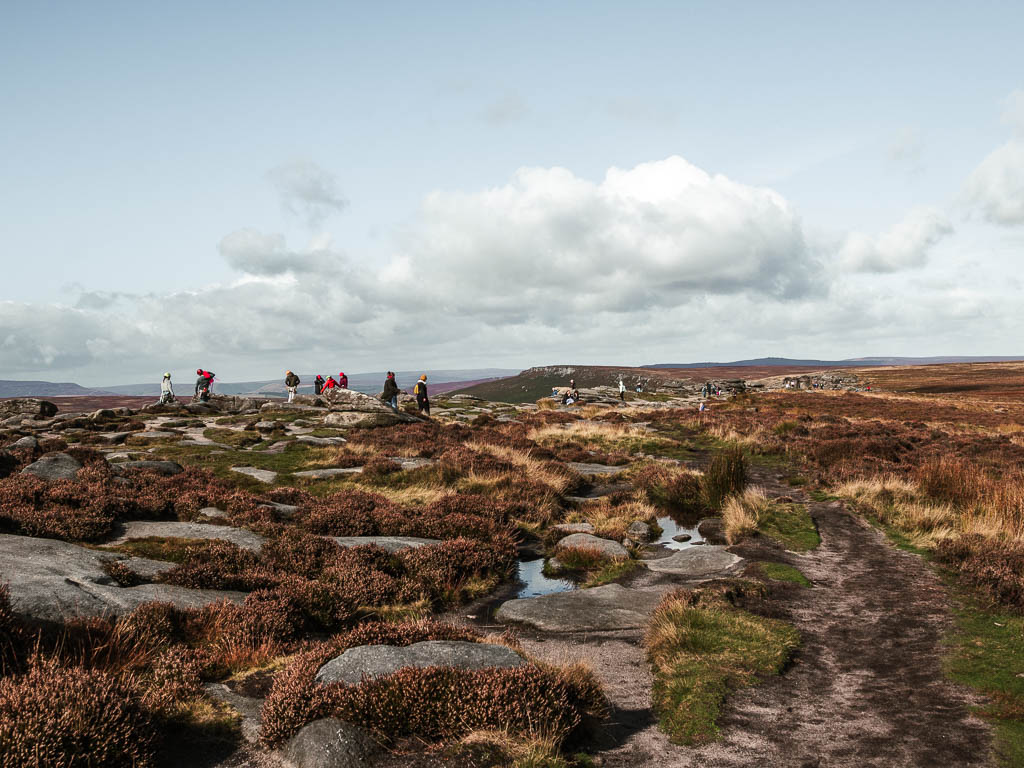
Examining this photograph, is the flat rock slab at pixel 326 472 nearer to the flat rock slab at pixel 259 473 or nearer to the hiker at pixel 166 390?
the flat rock slab at pixel 259 473

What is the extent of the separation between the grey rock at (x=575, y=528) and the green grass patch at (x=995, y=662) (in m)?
7.47

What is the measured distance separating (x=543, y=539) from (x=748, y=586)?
540cm

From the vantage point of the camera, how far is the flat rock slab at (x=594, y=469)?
76.3 ft

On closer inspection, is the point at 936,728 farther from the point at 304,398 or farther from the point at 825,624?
the point at 304,398

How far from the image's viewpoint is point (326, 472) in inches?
792

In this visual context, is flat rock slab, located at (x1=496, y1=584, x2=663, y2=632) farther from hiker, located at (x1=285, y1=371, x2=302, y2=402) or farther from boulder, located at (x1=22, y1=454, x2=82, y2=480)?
hiker, located at (x1=285, y1=371, x2=302, y2=402)

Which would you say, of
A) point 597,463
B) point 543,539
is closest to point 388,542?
point 543,539

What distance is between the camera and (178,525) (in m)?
12.2

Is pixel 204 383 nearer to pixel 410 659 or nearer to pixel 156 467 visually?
pixel 156 467

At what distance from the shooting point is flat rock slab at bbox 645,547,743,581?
11641 millimetres

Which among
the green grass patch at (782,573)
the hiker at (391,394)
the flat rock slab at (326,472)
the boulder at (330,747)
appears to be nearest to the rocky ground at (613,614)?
the boulder at (330,747)

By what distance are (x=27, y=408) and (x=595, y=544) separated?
44583mm

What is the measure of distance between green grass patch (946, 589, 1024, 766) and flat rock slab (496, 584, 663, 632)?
4013 mm

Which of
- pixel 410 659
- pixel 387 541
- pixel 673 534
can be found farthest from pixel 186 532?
pixel 673 534
